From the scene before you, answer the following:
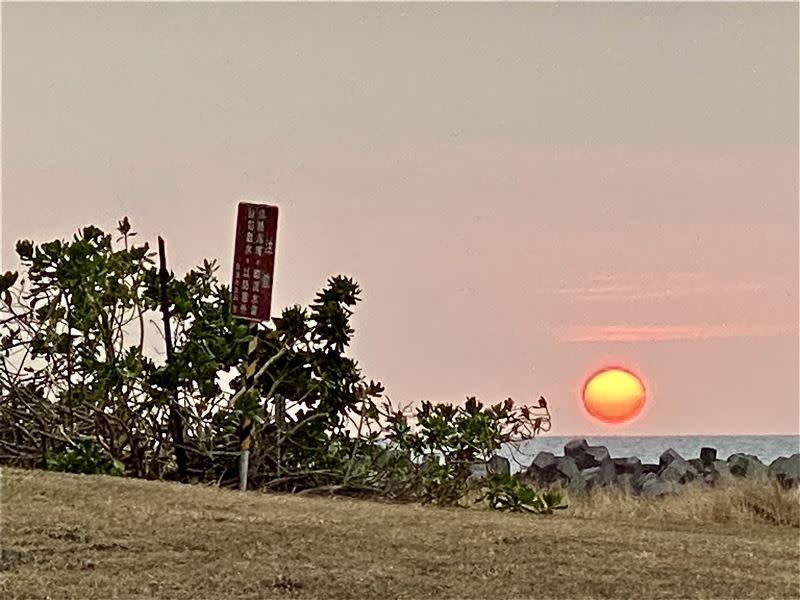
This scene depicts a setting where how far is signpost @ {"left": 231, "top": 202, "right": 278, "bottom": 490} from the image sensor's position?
9992 millimetres

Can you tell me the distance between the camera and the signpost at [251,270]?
9.99 m

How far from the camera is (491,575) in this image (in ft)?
20.7

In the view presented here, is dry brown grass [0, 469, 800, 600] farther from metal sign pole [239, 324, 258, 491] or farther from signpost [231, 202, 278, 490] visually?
signpost [231, 202, 278, 490]

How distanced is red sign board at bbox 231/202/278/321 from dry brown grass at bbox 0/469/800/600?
1.93 meters

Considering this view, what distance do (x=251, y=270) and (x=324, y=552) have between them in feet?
12.3

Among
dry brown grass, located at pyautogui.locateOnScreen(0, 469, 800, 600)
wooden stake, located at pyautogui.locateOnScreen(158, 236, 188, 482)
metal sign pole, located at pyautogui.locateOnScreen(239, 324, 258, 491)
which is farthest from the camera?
wooden stake, located at pyautogui.locateOnScreen(158, 236, 188, 482)

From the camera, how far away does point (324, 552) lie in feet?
21.6

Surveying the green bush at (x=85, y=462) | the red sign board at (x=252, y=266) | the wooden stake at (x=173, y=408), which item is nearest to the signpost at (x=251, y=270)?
the red sign board at (x=252, y=266)

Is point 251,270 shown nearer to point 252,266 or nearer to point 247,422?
point 252,266

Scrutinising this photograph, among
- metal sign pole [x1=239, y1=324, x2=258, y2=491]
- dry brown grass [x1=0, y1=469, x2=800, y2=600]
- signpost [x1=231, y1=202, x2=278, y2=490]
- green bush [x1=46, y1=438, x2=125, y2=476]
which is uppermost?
signpost [x1=231, y1=202, x2=278, y2=490]

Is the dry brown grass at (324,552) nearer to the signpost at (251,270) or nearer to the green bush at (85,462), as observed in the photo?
the green bush at (85,462)

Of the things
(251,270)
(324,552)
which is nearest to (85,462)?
(251,270)

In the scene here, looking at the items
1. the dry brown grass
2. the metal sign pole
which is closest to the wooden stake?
the metal sign pole

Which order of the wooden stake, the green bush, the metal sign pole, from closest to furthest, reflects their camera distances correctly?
1. the green bush
2. the metal sign pole
3. the wooden stake
